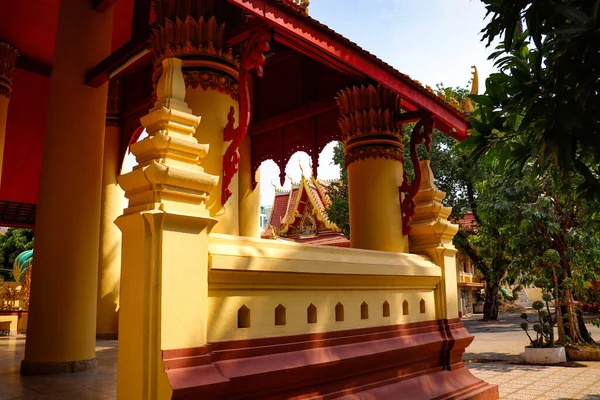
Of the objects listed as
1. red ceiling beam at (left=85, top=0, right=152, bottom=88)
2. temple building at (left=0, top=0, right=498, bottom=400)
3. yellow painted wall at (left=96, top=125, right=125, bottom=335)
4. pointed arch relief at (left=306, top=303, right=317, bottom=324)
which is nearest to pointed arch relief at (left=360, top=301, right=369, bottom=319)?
temple building at (left=0, top=0, right=498, bottom=400)

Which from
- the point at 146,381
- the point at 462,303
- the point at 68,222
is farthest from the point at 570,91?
the point at 462,303

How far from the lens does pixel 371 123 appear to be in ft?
23.2

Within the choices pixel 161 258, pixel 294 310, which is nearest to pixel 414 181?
pixel 294 310

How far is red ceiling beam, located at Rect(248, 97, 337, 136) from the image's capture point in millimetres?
7833

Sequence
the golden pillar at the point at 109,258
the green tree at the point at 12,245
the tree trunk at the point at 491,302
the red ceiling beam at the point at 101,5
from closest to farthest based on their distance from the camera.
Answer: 1. the red ceiling beam at the point at 101,5
2. the golden pillar at the point at 109,258
3. the tree trunk at the point at 491,302
4. the green tree at the point at 12,245

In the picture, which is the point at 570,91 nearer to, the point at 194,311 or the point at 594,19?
the point at 594,19

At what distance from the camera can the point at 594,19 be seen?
2105mm

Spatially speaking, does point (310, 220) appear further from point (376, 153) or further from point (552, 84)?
point (552, 84)

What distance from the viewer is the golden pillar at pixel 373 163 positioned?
6.84m

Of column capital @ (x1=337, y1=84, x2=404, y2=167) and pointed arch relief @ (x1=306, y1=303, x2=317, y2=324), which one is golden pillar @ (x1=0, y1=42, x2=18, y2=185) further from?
pointed arch relief @ (x1=306, y1=303, x2=317, y2=324)

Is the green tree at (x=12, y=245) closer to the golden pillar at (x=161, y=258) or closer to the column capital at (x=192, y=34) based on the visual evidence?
the column capital at (x=192, y=34)

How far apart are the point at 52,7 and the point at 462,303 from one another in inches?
1194

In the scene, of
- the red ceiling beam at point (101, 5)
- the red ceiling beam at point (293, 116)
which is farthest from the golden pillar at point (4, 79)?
the red ceiling beam at point (293, 116)

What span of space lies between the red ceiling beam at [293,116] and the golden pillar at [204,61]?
Answer: 2559 millimetres
